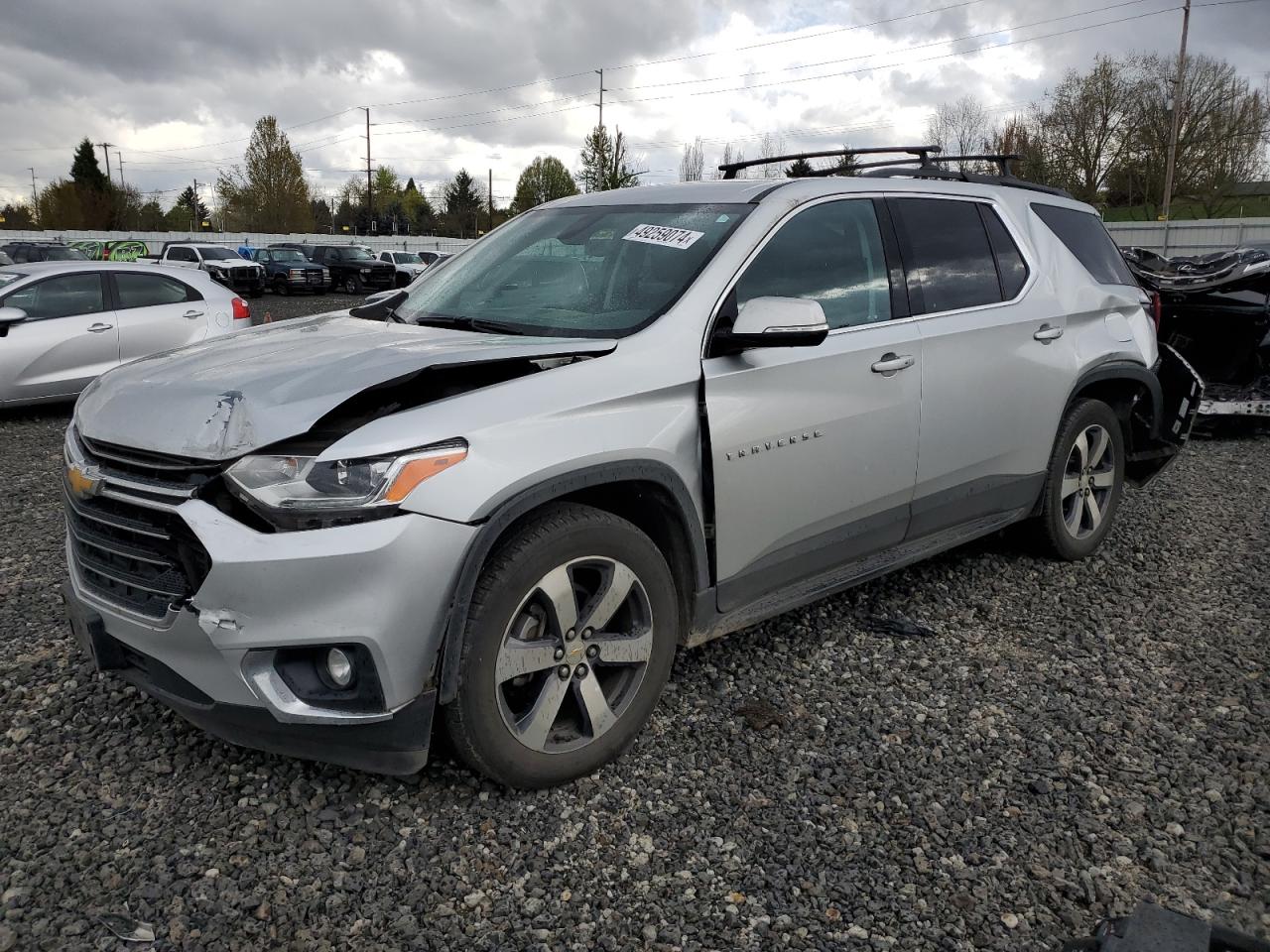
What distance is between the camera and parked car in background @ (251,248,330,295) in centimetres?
3108

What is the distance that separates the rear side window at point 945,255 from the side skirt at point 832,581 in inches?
37.1

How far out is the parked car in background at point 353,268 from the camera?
3375cm

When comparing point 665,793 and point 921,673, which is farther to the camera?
point 921,673

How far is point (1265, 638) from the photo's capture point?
4.08 meters

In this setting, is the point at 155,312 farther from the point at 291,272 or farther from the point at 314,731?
the point at 291,272

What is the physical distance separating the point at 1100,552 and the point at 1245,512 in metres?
1.62

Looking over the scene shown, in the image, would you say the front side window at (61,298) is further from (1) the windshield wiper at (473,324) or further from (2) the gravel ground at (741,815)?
(1) the windshield wiper at (473,324)

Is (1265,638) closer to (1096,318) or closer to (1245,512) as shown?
(1096,318)

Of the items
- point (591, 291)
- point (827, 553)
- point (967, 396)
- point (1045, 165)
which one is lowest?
Answer: point (827, 553)

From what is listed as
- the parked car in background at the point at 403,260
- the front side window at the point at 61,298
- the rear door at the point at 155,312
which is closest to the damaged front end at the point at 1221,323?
the rear door at the point at 155,312

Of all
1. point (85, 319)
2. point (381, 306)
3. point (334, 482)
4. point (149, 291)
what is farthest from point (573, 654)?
point (149, 291)

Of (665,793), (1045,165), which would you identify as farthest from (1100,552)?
(1045,165)

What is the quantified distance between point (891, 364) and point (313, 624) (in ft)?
7.37

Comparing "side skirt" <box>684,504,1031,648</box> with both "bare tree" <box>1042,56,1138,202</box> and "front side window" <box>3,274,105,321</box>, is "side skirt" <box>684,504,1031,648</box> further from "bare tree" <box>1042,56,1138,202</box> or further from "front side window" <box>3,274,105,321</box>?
"bare tree" <box>1042,56,1138,202</box>
